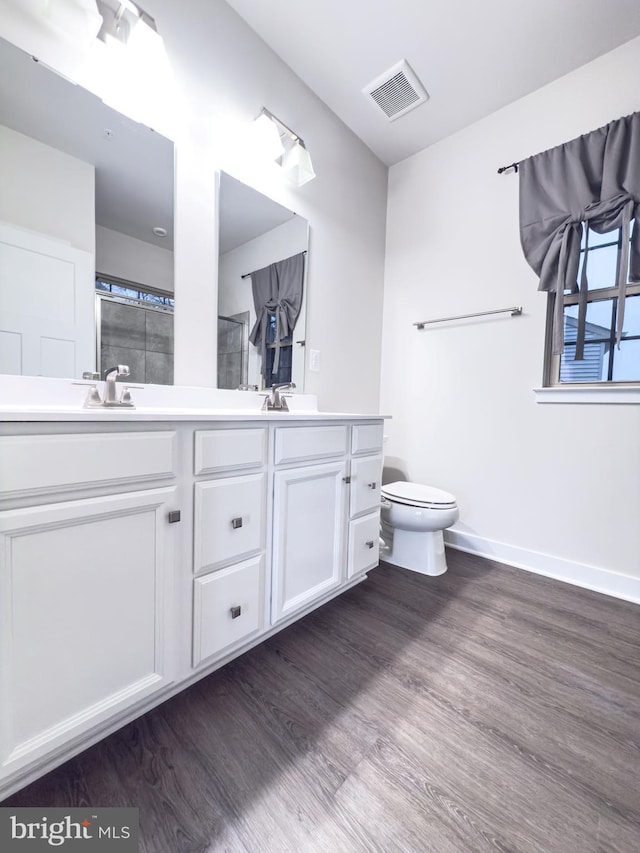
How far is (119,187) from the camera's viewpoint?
1201mm

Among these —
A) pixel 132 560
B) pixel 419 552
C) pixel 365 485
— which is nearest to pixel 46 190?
pixel 132 560

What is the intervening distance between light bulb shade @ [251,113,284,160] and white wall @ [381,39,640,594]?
43.0 inches

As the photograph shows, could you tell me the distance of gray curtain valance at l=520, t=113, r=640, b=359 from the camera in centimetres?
157

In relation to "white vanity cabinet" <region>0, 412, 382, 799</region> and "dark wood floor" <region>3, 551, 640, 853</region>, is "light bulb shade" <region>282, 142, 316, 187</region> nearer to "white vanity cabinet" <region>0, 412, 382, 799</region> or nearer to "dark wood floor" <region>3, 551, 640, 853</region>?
"white vanity cabinet" <region>0, 412, 382, 799</region>

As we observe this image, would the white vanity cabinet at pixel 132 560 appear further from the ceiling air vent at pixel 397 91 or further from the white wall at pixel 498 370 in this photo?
the ceiling air vent at pixel 397 91

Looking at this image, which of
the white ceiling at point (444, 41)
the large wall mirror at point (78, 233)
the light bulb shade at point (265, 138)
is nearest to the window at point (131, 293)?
the large wall mirror at point (78, 233)

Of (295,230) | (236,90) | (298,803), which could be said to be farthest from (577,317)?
(298,803)

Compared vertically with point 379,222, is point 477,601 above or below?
below

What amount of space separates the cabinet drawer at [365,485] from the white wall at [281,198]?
0.61 meters

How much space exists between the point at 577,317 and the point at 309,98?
1.84 m

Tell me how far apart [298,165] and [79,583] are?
1939 mm

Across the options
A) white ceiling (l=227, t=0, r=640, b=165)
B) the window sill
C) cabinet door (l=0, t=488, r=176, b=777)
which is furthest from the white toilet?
white ceiling (l=227, t=0, r=640, b=165)

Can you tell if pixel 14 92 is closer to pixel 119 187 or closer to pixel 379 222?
pixel 119 187

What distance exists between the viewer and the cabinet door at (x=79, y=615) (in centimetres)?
69
